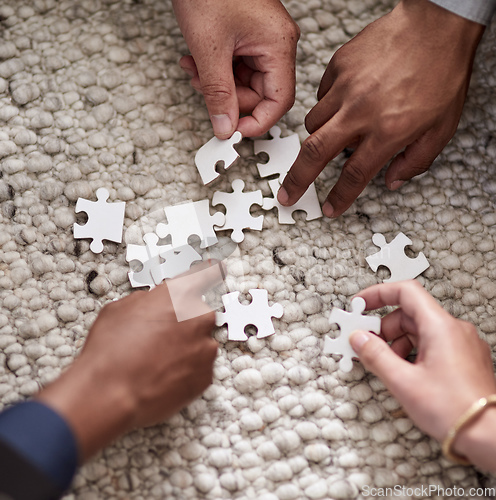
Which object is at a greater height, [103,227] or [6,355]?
[103,227]

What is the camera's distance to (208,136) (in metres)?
1.27

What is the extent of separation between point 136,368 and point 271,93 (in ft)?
2.15

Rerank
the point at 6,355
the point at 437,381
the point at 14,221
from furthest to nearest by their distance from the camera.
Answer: the point at 14,221
the point at 6,355
the point at 437,381

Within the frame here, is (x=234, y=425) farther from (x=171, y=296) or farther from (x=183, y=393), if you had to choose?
(x=171, y=296)

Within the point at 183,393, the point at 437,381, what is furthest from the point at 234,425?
the point at 437,381

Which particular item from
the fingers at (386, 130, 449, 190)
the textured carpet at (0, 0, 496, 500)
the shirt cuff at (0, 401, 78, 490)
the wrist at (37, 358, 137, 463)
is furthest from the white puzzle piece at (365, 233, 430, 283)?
the shirt cuff at (0, 401, 78, 490)

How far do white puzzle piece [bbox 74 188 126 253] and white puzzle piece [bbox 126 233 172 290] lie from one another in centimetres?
5

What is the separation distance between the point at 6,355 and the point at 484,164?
116 cm

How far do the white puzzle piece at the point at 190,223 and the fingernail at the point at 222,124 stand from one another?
0.16m

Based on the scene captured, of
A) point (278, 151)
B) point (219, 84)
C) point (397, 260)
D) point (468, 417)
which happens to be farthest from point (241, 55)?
point (468, 417)

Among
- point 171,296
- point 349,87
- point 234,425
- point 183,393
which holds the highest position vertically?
point 349,87

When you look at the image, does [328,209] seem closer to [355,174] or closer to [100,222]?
[355,174]

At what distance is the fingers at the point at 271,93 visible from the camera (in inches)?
45.8

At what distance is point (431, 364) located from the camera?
0.90 metres
